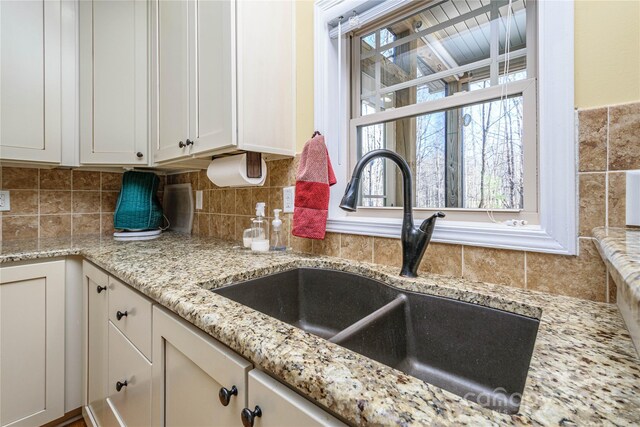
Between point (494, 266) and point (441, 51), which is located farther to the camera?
point (441, 51)

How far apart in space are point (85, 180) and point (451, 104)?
2.17 m

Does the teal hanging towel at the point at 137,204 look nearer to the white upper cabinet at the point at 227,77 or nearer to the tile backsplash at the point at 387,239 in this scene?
the tile backsplash at the point at 387,239

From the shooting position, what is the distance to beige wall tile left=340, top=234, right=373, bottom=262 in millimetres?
1086

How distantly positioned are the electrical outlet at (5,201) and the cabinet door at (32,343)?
2.26ft

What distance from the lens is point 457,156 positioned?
108 centimetres

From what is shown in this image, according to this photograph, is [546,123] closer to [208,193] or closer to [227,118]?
[227,118]

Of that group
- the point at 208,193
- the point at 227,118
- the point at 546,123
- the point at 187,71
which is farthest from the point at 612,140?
the point at 208,193

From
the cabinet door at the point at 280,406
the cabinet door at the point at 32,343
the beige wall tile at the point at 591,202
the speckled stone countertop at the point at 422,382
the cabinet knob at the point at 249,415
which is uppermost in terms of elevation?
the beige wall tile at the point at 591,202

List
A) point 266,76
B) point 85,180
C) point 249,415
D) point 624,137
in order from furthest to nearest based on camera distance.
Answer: point 85,180
point 266,76
point 624,137
point 249,415

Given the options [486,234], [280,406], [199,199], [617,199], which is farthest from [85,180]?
[617,199]

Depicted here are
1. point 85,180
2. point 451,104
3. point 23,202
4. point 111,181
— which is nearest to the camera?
point 451,104

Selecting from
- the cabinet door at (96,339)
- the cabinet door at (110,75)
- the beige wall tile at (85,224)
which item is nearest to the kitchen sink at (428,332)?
the cabinet door at (96,339)

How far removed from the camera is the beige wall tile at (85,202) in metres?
1.86

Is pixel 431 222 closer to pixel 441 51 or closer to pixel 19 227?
pixel 441 51
